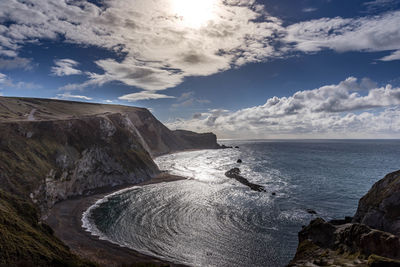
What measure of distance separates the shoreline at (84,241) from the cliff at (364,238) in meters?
24.9

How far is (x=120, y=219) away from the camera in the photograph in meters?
57.7

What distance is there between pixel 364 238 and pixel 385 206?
15560 millimetres

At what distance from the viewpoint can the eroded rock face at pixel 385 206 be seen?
108ft

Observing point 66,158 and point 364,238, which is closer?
point 364,238

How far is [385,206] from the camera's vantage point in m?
35.3

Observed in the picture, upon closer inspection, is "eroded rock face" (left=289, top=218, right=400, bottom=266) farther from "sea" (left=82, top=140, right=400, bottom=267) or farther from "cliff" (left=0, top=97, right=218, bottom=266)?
"cliff" (left=0, top=97, right=218, bottom=266)

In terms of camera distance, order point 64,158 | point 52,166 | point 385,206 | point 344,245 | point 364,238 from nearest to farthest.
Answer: point 364,238 → point 344,245 → point 385,206 → point 52,166 → point 64,158

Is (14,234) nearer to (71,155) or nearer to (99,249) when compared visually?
(99,249)

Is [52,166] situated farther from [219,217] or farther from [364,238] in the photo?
[364,238]

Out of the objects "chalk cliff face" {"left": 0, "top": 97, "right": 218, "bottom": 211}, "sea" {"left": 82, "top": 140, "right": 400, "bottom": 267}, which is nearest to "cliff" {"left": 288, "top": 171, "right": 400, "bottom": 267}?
"sea" {"left": 82, "top": 140, "right": 400, "bottom": 267}

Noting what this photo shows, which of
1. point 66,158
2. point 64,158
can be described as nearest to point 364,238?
point 64,158

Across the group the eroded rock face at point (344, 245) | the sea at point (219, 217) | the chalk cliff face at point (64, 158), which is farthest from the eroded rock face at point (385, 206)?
the chalk cliff face at point (64, 158)

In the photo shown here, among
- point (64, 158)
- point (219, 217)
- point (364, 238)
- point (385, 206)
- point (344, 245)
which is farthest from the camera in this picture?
point (64, 158)

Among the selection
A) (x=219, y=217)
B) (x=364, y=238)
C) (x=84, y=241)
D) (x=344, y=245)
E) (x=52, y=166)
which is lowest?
(x=84, y=241)
